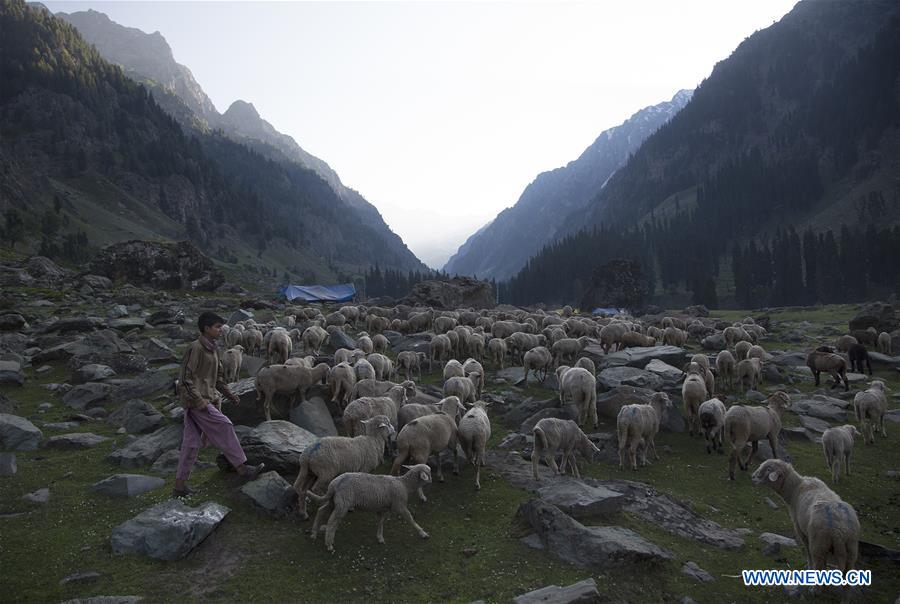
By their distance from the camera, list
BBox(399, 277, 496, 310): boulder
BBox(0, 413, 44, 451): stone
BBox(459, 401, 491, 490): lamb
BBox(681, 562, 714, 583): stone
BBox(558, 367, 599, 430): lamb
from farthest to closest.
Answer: BBox(399, 277, 496, 310): boulder < BBox(558, 367, 599, 430): lamb < BBox(0, 413, 44, 451): stone < BBox(459, 401, 491, 490): lamb < BBox(681, 562, 714, 583): stone

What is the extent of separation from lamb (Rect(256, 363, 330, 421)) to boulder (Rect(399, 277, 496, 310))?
4271 cm

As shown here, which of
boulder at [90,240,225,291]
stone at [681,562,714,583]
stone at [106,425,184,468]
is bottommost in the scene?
stone at [681,562,714,583]

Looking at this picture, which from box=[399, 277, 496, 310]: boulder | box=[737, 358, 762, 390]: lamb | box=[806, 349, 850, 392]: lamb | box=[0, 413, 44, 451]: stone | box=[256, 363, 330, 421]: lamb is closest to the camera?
box=[0, 413, 44, 451]: stone

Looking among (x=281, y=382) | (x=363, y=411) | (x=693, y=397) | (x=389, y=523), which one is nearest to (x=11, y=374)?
(x=281, y=382)

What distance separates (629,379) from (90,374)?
2326 cm

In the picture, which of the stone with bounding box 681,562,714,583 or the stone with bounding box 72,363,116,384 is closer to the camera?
the stone with bounding box 681,562,714,583

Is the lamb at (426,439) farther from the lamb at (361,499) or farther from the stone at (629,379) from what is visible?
the stone at (629,379)

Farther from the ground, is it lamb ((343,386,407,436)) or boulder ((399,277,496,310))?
boulder ((399,277,496,310))

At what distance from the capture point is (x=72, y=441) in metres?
14.6

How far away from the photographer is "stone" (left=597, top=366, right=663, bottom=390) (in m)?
21.2

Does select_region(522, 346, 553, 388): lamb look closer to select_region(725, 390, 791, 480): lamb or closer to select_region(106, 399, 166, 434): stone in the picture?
select_region(725, 390, 791, 480): lamb

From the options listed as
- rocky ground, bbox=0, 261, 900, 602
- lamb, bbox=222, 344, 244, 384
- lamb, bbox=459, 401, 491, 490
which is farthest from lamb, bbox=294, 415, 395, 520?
lamb, bbox=222, 344, 244, 384

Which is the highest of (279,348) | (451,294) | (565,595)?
(451,294)

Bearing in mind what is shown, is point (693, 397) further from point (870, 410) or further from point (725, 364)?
point (725, 364)
